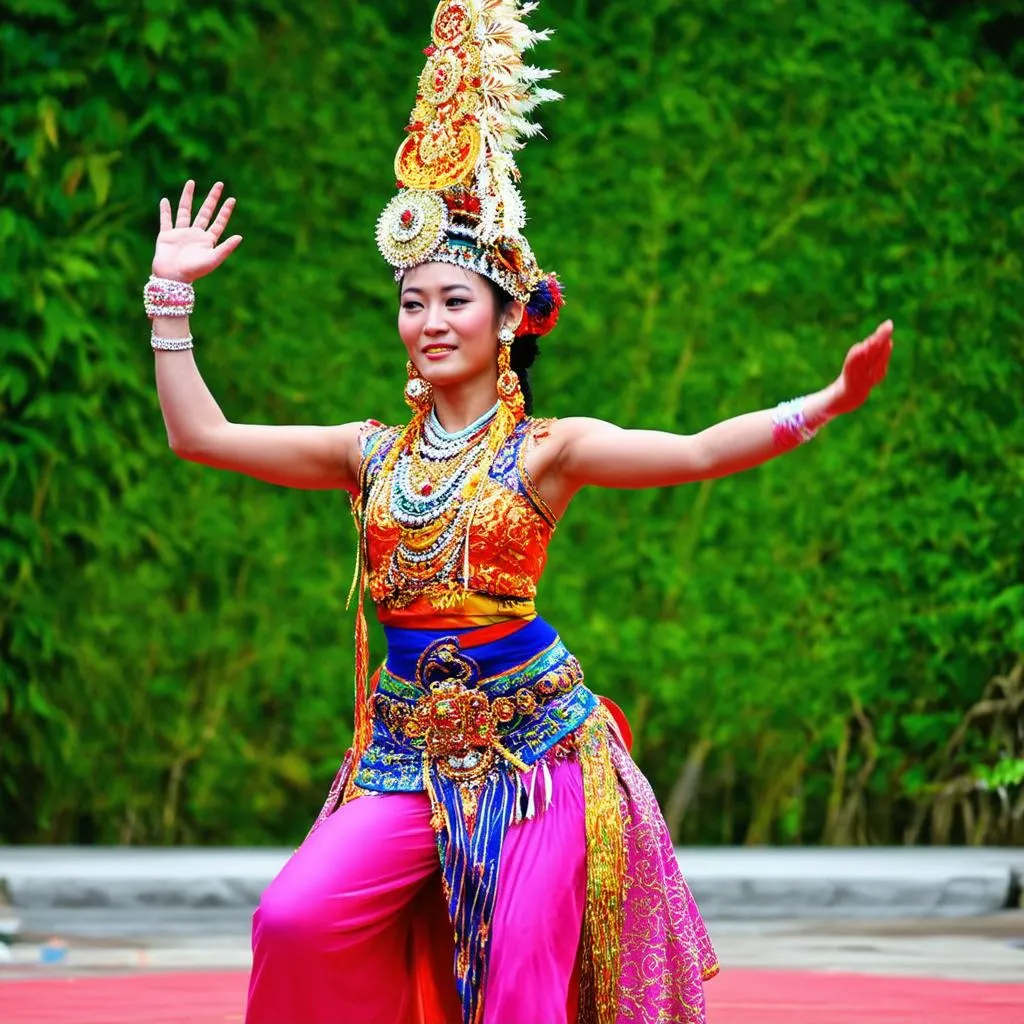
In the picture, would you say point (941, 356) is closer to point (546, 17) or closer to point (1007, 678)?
point (1007, 678)

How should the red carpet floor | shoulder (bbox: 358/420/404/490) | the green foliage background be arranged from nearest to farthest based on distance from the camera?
shoulder (bbox: 358/420/404/490)
the red carpet floor
the green foliage background

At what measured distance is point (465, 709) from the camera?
3.34m

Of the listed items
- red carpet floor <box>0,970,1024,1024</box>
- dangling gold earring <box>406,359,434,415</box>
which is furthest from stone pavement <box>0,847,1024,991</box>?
dangling gold earring <box>406,359,434,415</box>

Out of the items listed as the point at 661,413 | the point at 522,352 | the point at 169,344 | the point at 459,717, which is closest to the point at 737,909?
the point at 661,413

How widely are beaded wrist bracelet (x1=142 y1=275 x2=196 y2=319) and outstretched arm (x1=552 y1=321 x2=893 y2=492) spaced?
24.6 inches

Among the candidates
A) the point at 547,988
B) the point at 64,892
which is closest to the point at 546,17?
the point at 64,892

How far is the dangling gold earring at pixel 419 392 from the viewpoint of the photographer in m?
3.57

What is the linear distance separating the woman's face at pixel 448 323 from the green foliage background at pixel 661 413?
169 inches

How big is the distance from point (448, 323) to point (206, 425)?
42 cm

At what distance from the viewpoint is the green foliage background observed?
305 inches

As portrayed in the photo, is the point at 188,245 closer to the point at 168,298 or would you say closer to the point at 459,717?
the point at 168,298

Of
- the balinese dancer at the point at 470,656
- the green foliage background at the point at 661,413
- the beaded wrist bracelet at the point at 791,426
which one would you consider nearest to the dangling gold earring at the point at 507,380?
the balinese dancer at the point at 470,656

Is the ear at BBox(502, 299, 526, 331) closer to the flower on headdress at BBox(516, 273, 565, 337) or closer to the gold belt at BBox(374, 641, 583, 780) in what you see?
the flower on headdress at BBox(516, 273, 565, 337)

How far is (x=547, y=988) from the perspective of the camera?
321cm
